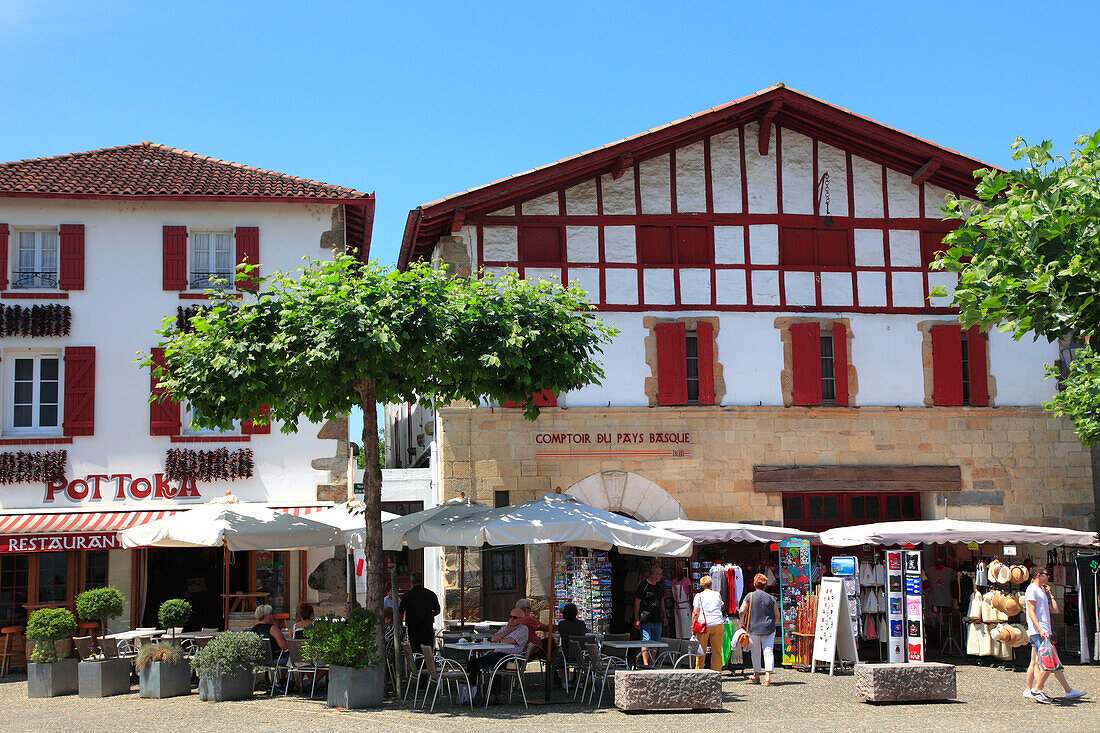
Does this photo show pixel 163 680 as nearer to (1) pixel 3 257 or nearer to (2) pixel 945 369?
(1) pixel 3 257

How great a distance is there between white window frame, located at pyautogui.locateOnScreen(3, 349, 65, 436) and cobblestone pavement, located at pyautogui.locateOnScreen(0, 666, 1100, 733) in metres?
5.45

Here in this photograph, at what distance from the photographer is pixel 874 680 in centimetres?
1194

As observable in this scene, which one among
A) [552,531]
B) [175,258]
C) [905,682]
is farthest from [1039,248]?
[175,258]

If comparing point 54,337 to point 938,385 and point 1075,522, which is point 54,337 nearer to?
point 938,385

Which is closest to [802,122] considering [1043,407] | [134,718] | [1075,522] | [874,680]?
[1043,407]

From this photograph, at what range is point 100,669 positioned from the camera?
13.4m

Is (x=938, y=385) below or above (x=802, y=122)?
below

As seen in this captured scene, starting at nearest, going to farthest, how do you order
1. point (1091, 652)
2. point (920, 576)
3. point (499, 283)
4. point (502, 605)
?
point (499, 283) < point (920, 576) < point (1091, 652) < point (502, 605)

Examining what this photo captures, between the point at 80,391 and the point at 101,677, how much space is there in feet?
18.2

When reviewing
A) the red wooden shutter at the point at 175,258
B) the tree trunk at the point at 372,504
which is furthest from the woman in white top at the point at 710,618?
the red wooden shutter at the point at 175,258

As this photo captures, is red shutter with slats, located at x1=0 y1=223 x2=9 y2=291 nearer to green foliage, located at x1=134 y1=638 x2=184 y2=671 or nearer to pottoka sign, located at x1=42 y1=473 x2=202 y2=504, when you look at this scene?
pottoka sign, located at x1=42 y1=473 x2=202 y2=504

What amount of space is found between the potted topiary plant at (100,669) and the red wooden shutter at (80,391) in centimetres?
399

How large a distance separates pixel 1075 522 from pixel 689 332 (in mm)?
7374

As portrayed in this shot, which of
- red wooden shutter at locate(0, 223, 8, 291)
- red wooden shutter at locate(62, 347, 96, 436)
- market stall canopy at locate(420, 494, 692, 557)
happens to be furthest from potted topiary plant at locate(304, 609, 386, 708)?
red wooden shutter at locate(0, 223, 8, 291)
